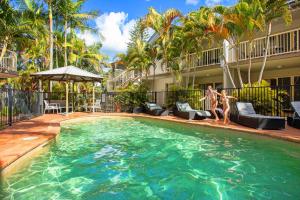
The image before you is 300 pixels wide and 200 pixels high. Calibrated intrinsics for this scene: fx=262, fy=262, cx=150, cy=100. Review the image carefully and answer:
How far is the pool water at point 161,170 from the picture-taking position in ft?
13.2

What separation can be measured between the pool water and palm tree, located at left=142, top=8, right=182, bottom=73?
10393 mm

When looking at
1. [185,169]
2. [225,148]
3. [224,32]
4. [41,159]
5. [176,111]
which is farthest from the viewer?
[176,111]

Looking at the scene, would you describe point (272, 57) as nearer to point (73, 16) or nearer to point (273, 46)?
point (273, 46)

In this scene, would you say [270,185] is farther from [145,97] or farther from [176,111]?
[145,97]

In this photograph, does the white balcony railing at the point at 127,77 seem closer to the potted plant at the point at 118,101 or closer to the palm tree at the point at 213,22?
the potted plant at the point at 118,101

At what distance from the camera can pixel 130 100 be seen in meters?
18.0

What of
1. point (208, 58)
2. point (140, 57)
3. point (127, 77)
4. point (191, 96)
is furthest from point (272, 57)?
point (127, 77)

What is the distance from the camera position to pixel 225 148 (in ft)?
23.2

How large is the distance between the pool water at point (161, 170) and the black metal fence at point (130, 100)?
155 inches

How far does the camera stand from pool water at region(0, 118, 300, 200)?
13.2 feet

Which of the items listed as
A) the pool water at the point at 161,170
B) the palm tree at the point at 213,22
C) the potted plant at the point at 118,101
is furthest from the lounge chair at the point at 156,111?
the pool water at the point at 161,170

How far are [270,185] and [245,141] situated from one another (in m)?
3.67

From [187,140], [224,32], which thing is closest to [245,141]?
[187,140]

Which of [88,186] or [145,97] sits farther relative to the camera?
[145,97]
